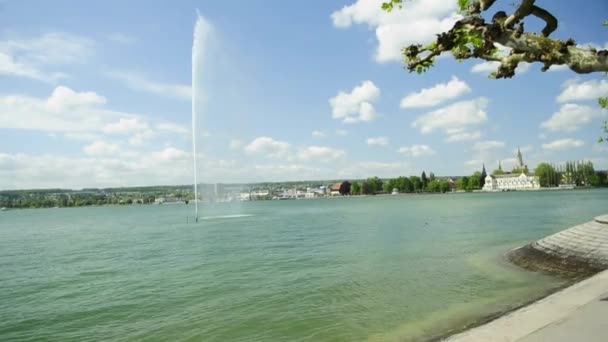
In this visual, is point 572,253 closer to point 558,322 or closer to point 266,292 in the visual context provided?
point 558,322

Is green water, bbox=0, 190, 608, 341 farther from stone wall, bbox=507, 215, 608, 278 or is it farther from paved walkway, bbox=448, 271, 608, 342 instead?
paved walkway, bbox=448, 271, 608, 342

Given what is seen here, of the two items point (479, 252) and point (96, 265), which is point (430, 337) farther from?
point (96, 265)

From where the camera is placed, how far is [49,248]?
47.2 m

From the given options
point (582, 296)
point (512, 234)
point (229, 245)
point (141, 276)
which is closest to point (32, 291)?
point (141, 276)

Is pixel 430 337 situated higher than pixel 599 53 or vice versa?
pixel 599 53

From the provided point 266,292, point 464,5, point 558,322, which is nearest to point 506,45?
point 464,5

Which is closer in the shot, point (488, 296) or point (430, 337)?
point (430, 337)

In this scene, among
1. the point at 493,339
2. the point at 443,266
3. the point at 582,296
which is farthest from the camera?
the point at 443,266

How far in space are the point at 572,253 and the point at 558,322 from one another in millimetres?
A: 14178

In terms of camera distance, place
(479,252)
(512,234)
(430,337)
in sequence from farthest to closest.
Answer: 1. (512,234)
2. (479,252)
3. (430,337)

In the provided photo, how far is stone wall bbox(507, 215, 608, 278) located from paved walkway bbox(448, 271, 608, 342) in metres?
8.00

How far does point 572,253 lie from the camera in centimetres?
2138

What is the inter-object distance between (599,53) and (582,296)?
8.65 meters

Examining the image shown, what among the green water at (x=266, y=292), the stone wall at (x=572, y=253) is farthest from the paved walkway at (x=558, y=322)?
the stone wall at (x=572, y=253)
